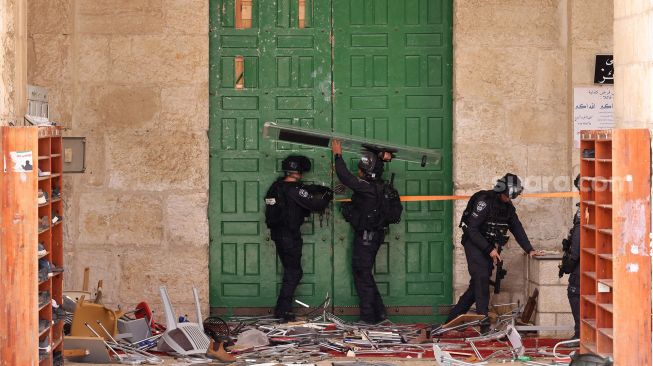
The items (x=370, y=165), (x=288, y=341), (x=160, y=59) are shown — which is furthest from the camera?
(x=160, y=59)

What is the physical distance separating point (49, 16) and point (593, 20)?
6.06 m

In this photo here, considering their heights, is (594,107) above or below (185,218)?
above

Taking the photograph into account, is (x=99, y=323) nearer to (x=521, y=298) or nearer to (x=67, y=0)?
(x=67, y=0)

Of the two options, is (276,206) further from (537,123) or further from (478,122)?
(537,123)

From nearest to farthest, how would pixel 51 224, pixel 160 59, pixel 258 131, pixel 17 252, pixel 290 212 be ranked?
pixel 17 252 → pixel 51 224 → pixel 290 212 → pixel 160 59 → pixel 258 131

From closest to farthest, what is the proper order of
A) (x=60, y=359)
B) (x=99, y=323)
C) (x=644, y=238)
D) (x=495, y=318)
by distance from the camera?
1. (x=644, y=238)
2. (x=60, y=359)
3. (x=99, y=323)
4. (x=495, y=318)

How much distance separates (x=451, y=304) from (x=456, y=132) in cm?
201

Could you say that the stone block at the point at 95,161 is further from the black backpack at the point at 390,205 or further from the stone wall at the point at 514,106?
the stone wall at the point at 514,106

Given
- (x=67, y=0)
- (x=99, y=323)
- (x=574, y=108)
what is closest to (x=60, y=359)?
(x=99, y=323)

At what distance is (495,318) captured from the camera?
13.3 metres

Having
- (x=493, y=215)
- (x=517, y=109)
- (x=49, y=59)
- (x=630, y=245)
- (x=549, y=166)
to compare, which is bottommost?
(x=630, y=245)

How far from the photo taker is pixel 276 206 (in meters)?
13.5

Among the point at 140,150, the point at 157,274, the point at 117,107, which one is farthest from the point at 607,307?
the point at 117,107

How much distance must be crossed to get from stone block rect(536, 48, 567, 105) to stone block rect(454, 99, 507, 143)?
52 cm
